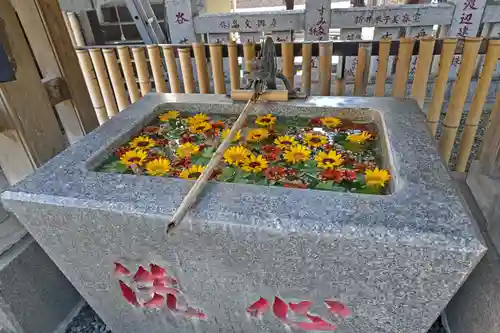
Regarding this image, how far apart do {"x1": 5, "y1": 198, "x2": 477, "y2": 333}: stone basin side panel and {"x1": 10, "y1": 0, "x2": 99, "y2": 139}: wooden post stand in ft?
3.30

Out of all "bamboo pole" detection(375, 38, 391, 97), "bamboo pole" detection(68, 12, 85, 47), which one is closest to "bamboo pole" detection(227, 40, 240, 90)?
"bamboo pole" detection(375, 38, 391, 97)

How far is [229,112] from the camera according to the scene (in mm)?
1958

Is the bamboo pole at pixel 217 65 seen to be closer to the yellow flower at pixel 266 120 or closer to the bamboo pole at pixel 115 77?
the bamboo pole at pixel 115 77

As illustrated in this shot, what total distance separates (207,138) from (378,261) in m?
1.02

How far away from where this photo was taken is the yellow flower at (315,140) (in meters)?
1.55

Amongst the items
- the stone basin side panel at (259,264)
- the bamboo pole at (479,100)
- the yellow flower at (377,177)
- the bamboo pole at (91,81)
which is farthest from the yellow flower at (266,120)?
the bamboo pole at (91,81)

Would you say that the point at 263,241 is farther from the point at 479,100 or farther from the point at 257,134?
the point at 479,100

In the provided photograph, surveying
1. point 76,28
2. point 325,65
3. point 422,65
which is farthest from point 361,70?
point 76,28

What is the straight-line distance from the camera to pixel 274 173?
1.34m

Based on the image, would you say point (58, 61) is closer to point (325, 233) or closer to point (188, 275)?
point (188, 275)

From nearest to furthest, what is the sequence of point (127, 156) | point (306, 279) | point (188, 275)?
point (306, 279)
point (188, 275)
point (127, 156)

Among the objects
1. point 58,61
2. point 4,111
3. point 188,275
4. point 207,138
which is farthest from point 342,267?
point 58,61

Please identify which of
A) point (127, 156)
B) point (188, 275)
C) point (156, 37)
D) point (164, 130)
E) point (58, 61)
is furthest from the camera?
point (156, 37)

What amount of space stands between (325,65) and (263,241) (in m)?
2.06
